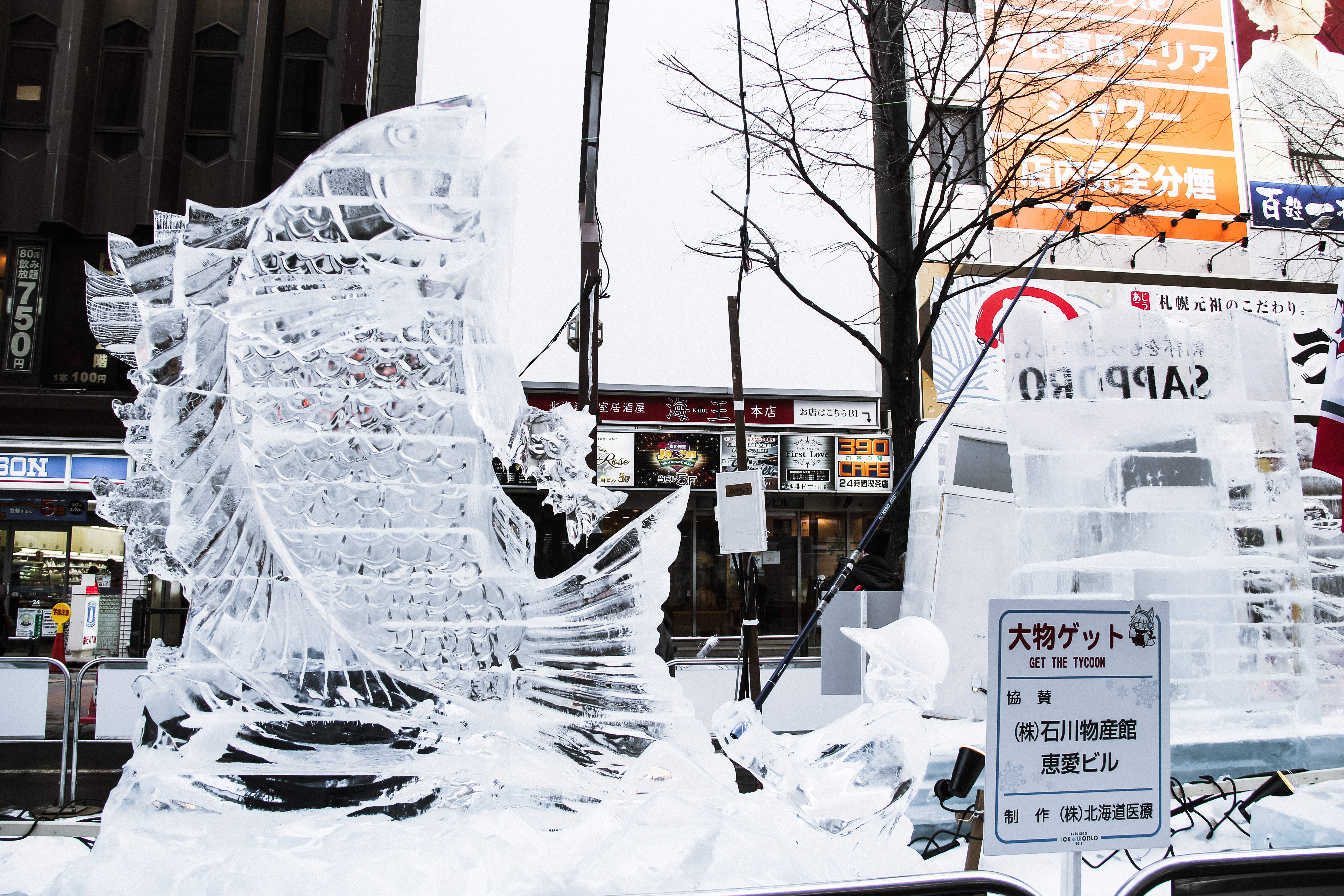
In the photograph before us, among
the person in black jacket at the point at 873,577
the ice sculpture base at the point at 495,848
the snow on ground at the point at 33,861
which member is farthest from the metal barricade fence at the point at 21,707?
the person in black jacket at the point at 873,577

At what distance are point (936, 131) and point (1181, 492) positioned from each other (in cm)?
886

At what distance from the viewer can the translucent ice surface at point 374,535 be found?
2.95m

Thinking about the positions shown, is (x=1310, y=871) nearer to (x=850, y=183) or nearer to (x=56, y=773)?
(x=56, y=773)

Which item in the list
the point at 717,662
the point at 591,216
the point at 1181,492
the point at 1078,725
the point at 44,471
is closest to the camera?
the point at 1078,725

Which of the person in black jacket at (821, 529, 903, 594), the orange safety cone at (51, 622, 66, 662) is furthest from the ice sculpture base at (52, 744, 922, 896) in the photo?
the orange safety cone at (51, 622, 66, 662)

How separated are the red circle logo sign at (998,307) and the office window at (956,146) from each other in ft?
5.17

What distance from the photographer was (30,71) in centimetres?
1144

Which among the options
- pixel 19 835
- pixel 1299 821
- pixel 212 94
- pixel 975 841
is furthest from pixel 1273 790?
pixel 212 94

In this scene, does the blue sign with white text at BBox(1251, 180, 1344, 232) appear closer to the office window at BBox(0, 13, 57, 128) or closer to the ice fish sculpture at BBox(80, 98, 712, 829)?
the ice fish sculpture at BBox(80, 98, 712, 829)

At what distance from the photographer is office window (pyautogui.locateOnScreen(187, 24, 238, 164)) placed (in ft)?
38.3

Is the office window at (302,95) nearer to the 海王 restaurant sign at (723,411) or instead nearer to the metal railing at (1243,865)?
the 海王 restaurant sign at (723,411)

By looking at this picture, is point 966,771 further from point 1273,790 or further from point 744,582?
point 744,582

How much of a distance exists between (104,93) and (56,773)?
31.2 ft

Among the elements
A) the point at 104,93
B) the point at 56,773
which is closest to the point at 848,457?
the point at 56,773
